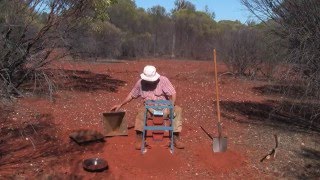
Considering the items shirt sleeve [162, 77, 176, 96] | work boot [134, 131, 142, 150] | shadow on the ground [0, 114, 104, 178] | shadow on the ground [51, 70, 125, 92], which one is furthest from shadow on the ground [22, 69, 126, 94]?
shirt sleeve [162, 77, 176, 96]

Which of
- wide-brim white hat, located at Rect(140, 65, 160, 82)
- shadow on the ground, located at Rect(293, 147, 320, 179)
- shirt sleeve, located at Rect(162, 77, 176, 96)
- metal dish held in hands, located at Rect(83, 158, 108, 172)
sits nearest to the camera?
metal dish held in hands, located at Rect(83, 158, 108, 172)

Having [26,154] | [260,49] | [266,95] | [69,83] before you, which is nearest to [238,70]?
[260,49]

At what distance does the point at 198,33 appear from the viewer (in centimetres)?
3356

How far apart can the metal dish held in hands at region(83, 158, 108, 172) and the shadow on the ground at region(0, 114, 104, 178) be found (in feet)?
0.91

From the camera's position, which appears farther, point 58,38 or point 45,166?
point 58,38

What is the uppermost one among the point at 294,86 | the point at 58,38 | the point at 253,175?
the point at 58,38

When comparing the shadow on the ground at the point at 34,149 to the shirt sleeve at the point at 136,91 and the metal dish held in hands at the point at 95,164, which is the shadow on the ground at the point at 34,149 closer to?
the metal dish held in hands at the point at 95,164

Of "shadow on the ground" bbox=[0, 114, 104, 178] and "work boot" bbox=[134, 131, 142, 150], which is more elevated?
"work boot" bbox=[134, 131, 142, 150]

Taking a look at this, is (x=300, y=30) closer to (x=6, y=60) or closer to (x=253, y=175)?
(x=253, y=175)

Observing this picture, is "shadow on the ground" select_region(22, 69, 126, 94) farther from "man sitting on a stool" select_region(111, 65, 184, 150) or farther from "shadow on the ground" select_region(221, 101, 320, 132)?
"man sitting on a stool" select_region(111, 65, 184, 150)

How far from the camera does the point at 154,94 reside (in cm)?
776

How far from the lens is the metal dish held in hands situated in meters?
6.78

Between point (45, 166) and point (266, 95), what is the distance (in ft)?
28.1

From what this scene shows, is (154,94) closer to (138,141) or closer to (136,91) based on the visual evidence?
(136,91)
